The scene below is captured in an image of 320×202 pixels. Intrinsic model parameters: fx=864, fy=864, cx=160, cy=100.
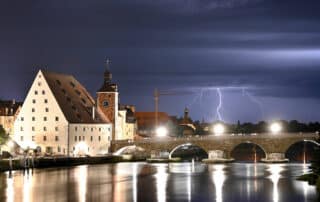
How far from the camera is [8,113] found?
14688 centimetres

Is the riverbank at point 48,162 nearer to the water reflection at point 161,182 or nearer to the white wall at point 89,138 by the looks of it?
the white wall at point 89,138

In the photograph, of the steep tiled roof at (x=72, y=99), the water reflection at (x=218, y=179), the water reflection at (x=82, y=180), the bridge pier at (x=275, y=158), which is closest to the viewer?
the water reflection at (x=82, y=180)

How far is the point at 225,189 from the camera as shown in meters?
75.4

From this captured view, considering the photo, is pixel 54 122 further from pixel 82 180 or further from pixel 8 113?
pixel 82 180

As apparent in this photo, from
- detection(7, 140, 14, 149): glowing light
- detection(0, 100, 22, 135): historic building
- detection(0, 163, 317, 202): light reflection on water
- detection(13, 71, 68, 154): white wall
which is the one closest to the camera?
detection(0, 163, 317, 202): light reflection on water

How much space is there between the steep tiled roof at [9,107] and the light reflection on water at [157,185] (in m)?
45.8

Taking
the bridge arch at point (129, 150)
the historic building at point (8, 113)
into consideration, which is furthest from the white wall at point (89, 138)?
the historic building at point (8, 113)

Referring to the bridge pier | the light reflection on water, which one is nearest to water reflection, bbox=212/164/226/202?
the light reflection on water

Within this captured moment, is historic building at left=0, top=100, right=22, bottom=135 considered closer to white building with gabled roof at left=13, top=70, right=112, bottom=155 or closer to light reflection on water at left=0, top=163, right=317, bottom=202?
white building with gabled roof at left=13, top=70, right=112, bottom=155

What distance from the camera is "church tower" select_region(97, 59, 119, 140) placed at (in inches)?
5251

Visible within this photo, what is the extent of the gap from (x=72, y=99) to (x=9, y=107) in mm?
26127

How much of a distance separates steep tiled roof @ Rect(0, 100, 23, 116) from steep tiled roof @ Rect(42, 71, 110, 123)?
19604 mm

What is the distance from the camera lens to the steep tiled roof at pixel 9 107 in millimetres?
147000

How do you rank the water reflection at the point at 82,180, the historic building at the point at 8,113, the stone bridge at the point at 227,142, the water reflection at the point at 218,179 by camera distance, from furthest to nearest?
the historic building at the point at 8,113
the stone bridge at the point at 227,142
the water reflection at the point at 218,179
the water reflection at the point at 82,180
